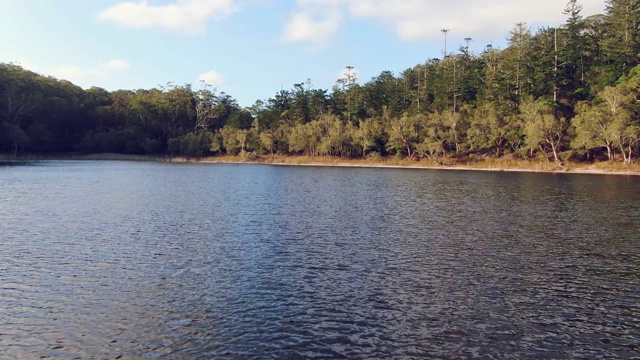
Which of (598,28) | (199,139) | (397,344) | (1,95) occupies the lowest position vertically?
(397,344)

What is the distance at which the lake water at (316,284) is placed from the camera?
15.1 meters

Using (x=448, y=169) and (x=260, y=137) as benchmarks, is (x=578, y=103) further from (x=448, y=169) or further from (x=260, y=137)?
(x=260, y=137)

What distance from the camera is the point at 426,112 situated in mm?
147750

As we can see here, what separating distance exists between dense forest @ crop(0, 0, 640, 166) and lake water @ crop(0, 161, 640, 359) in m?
72.2

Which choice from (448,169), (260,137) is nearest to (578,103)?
(448,169)

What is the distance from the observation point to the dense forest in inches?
4225

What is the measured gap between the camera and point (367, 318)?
17172 millimetres

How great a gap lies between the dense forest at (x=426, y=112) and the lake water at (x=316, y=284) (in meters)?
72.2

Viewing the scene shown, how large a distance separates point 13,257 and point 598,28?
153 meters

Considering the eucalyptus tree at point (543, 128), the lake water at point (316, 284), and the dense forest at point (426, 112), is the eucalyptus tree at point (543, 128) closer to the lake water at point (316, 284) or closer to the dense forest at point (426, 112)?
the dense forest at point (426, 112)

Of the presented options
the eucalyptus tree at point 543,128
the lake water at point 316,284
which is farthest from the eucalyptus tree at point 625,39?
the lake water at point 316,284

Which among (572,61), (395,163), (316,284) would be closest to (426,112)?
(395,163)

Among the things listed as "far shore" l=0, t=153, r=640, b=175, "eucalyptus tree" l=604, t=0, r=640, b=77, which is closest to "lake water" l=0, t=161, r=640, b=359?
"far shore" l=0, t=153, r=640, b=175

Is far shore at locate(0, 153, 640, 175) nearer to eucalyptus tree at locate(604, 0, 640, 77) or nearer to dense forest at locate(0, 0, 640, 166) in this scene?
dense forest at locate(0, 0, 640, 166)
